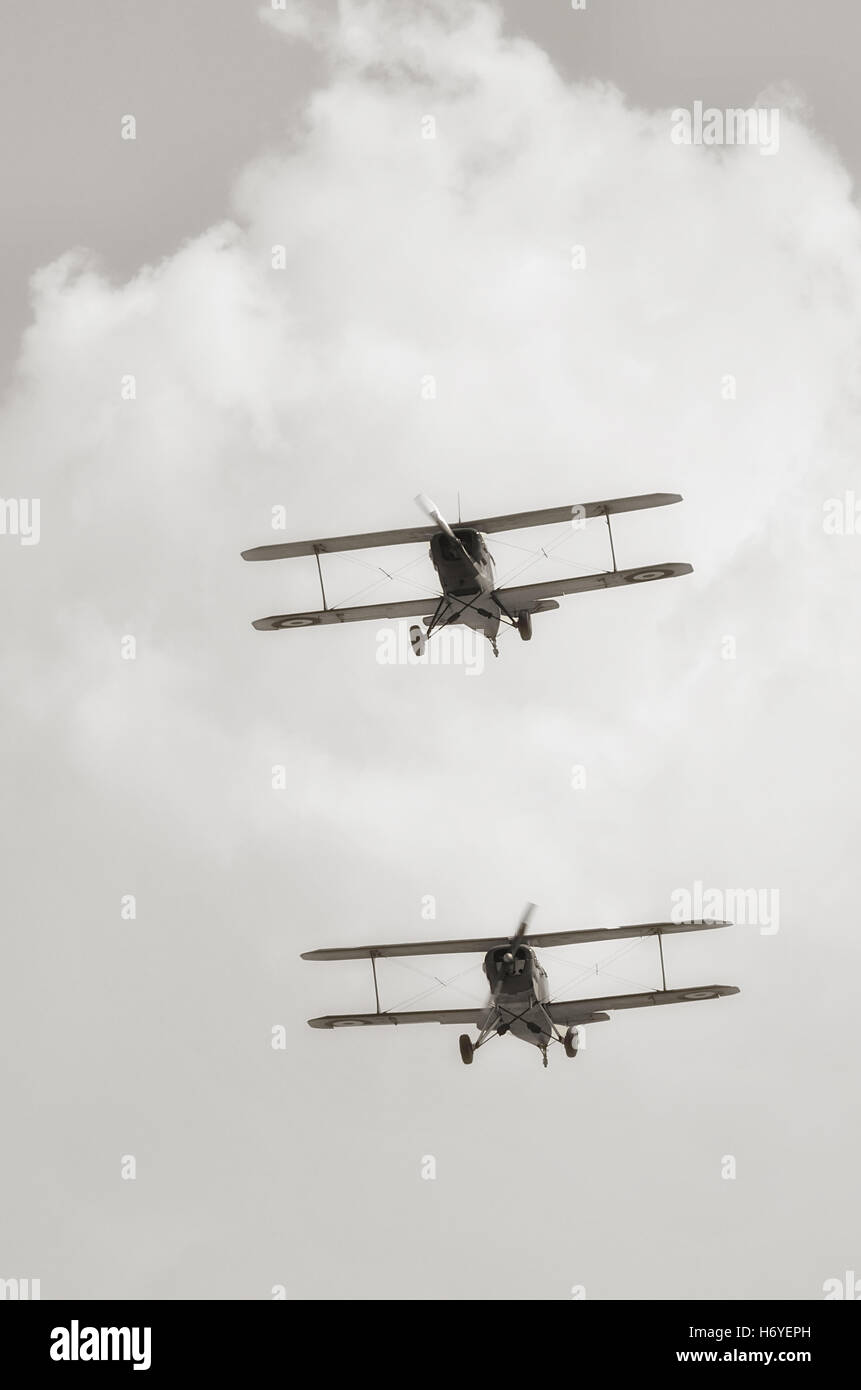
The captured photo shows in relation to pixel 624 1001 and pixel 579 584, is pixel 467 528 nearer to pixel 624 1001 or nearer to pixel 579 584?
pixel 579 584

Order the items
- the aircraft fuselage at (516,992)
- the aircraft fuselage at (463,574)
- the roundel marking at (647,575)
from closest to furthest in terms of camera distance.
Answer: the aircraft fuselage at (516,992) < the aircraft fuselage at (463,574) < the roundel marking at (647,575)

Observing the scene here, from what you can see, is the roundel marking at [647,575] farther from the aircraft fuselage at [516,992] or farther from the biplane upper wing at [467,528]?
the aircraft fuselage at [516,992]

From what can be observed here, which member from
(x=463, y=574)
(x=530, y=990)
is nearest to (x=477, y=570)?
(x=463, y=574)

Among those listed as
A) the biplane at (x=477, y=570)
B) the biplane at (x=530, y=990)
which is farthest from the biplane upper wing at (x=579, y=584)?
the biplane at (x=530, y=990)

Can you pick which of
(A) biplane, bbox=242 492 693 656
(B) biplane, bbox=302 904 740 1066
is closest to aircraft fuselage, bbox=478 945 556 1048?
(B) biplane, bbox=302 904 740 1066

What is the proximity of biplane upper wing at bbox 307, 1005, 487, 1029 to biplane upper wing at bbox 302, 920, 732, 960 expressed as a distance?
2.62 meters

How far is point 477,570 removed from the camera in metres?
46.7

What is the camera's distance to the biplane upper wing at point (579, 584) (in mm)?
48000
